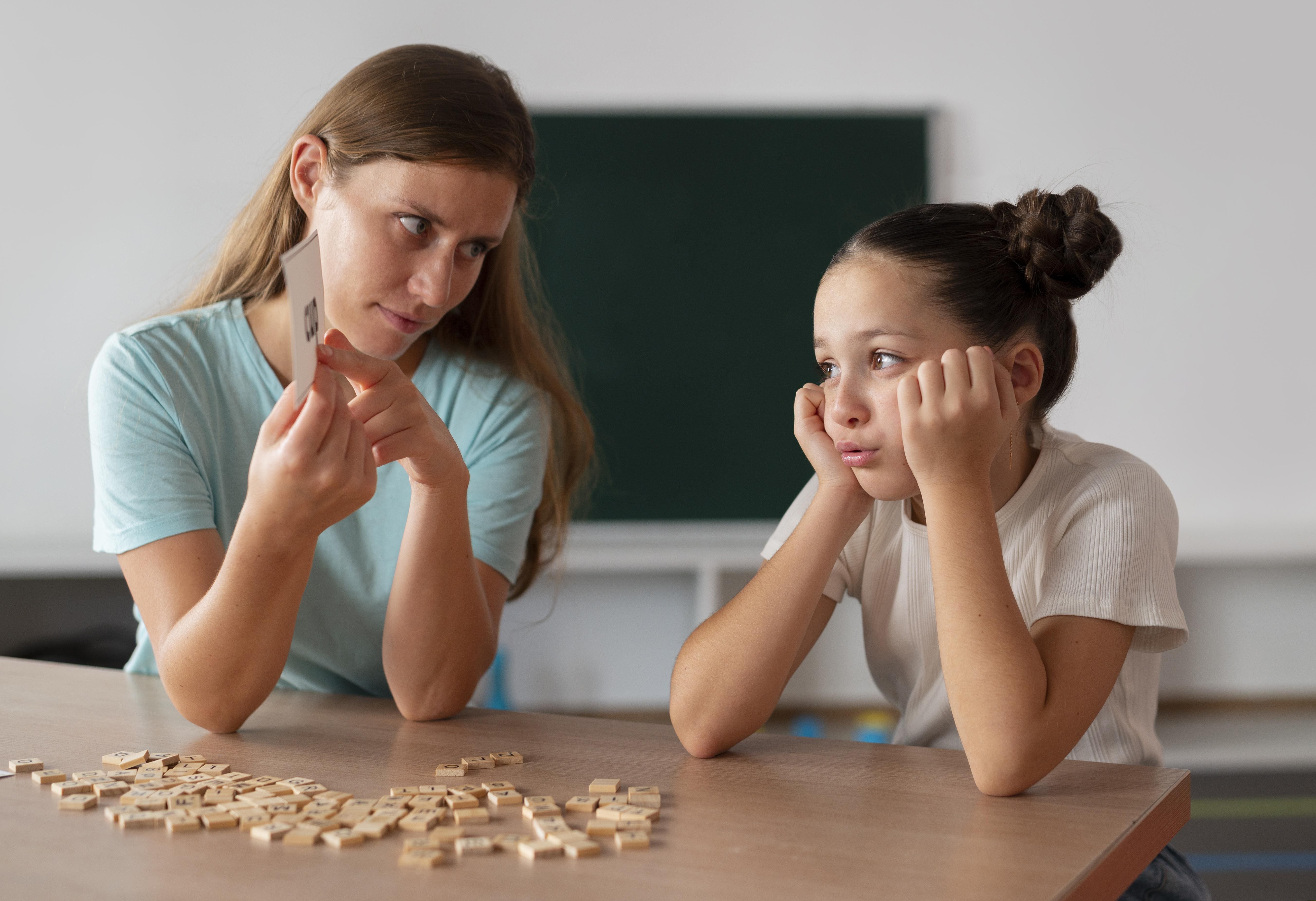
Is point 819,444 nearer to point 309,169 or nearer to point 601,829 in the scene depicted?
point 601,829

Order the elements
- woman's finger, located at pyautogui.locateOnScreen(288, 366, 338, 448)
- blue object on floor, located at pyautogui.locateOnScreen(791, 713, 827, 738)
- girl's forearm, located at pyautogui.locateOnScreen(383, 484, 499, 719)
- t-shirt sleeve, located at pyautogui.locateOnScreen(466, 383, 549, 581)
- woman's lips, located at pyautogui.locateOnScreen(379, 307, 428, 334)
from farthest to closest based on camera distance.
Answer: blue object on floor, located at pyautogui.locateOnScreen(791, 713, 827, 738), t-shirt sleeve, located at pyautogui.locateOnScreen(466, 383, 549, 581), woman's lips, located at pyautogui.locateOnScreen(379, 307, 428, 334), girl's forearm, located at pyautogui.locateOnScreen(383, 484, 499, 719), woman's finger, located at pyautogui.locateOnScreen(288, 366, 338, 448)

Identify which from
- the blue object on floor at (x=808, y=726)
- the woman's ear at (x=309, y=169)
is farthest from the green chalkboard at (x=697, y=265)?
the woman's ear at (x=309, y=169)

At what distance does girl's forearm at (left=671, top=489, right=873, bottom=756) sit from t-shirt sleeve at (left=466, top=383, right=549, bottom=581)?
1.21 ft

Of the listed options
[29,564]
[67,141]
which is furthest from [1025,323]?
[67,141]

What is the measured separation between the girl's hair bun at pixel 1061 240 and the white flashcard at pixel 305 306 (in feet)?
2.37

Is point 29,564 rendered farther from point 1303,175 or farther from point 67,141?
point 1303,175

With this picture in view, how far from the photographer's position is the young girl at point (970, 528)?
0.97 metres

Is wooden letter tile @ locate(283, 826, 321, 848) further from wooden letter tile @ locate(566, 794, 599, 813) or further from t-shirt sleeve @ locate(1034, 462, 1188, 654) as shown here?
t-shirt sleeve @ locate(1034, 462, 1188, 654)

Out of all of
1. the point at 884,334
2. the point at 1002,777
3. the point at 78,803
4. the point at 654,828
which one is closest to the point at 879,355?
the point at 884,334

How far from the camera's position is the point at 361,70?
4.44ft

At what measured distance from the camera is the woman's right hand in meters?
0.97

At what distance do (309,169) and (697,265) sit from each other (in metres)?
1.69

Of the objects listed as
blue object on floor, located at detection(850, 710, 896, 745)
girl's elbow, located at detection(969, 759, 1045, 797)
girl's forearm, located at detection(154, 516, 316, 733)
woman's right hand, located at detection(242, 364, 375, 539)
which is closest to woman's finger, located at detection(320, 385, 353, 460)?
woman's right hand, located at detection(242, 364, 375, 539)

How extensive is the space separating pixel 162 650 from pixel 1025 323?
99 centimetres
